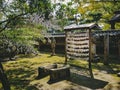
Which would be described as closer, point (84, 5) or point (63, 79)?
point (63, 79)

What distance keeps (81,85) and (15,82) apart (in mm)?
3424

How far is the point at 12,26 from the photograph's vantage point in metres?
6.52

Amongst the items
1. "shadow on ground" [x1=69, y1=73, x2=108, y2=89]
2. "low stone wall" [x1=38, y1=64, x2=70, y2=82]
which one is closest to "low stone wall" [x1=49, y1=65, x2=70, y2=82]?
"low stone wall" [x1=38, y1=64, x2=70, y2=82]

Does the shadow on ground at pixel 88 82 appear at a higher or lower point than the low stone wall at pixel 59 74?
lower

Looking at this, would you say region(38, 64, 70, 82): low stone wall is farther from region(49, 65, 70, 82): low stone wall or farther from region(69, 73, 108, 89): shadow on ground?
region(69, 73, 108, 89): shadow on ground

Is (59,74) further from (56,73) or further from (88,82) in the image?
(88,82)

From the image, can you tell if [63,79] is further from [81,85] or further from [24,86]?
[24,86]

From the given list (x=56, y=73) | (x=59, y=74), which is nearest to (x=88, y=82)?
(x=59, y=74)

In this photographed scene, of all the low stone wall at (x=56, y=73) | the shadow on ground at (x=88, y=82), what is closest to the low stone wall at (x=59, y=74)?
the low stone wall at (x=56, y=73)

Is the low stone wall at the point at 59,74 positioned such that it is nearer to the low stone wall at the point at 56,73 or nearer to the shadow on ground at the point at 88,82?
the low stone wall at the point at 56,73

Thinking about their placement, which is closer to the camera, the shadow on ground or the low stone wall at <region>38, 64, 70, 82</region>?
the shadow on ground

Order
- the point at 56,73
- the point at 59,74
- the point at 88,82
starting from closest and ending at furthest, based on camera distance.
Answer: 1. the point at 88,82
2. the point at 56,73
3. the point at 59,74

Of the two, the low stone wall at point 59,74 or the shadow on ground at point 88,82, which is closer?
the shadow on ground at point 88,82

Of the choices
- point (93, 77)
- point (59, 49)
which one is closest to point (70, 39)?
point (93, 77)
